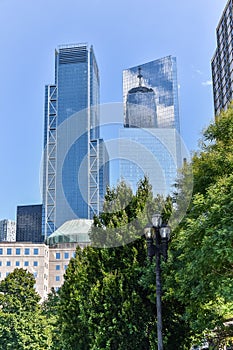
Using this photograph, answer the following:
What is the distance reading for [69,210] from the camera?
14438 centimetres

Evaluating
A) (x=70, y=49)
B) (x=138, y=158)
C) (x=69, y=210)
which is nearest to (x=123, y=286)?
Answer: (x=138, y=158)

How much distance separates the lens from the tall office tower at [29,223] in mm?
155125

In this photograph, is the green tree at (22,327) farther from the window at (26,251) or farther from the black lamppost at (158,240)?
the window at (26,251)

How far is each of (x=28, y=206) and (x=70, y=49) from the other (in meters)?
54.6

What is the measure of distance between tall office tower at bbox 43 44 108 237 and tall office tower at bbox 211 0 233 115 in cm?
3907

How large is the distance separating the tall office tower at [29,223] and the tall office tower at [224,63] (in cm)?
9325

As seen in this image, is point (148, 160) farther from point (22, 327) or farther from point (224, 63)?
point (224, 63)

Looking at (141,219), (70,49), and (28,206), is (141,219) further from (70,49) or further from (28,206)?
(70,49)

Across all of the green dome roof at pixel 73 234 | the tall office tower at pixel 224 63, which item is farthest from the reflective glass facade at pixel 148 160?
the green dome roof at pixel 73 234

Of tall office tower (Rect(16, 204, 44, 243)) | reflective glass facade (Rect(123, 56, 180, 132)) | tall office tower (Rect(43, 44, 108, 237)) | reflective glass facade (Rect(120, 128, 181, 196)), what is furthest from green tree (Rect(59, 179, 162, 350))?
tall office tower (Rect(16, 204, 44, 243))

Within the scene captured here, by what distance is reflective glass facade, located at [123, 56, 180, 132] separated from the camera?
155 m

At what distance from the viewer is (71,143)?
133750 millimetres

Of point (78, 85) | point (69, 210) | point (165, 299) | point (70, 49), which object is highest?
point (70, 49)

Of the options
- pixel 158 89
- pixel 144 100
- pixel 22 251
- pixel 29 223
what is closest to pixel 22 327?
pixel 22 251
